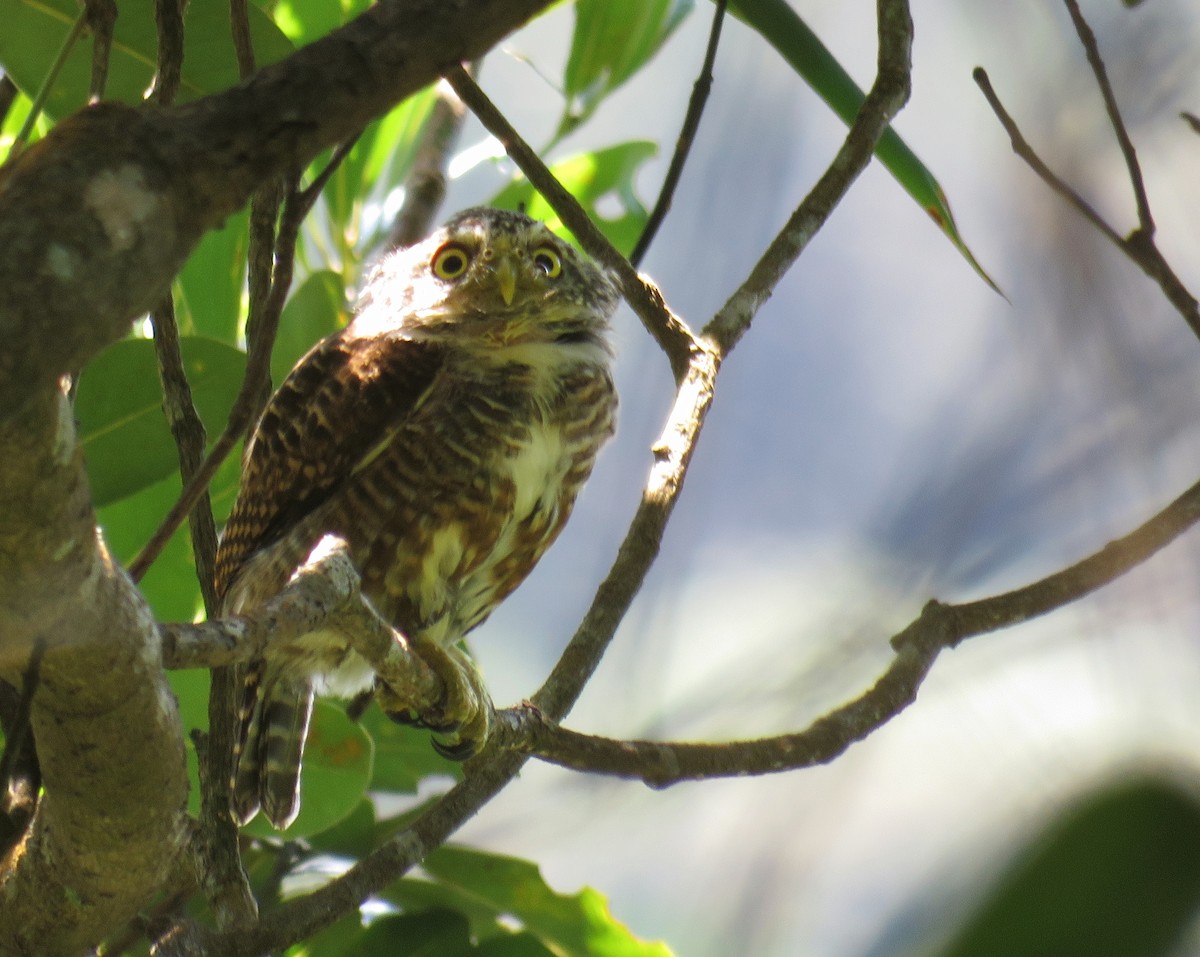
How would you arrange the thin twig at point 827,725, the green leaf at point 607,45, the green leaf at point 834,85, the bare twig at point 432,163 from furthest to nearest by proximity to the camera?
the bare twig at point 432,163 → the green leaf at point 607,45 → the green leaf at point 834,85 → the thin twig at point 827,725

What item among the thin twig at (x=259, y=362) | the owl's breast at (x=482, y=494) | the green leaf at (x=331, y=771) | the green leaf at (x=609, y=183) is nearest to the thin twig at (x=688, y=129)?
the owl's breast at (x=482, y=494)

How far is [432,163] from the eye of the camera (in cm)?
394

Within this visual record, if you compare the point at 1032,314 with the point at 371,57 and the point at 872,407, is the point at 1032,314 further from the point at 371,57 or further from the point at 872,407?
the point at 371,57

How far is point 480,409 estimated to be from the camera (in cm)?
271

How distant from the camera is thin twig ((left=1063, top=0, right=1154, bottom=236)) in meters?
0.90

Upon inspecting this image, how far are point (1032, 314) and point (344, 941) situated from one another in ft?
7.46

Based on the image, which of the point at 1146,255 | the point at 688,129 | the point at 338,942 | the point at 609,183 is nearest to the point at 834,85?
the point at 688,129

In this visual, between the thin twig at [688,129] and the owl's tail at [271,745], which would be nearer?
the thin twig at [688,129]

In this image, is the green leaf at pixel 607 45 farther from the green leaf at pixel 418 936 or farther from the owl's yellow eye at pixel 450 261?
the green leaf at pixel 418 936

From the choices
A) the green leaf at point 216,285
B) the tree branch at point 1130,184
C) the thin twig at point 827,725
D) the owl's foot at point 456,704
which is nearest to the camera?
the tree branch at point 1130,184

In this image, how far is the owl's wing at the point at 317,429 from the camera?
2670mm

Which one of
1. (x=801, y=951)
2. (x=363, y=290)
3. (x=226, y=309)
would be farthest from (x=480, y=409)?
(x=801, y=951)

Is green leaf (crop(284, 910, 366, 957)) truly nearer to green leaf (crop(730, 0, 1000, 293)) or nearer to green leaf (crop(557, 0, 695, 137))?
green leaf (crop(730, 0, 1000, 293))

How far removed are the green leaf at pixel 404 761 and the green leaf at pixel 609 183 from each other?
146cm
